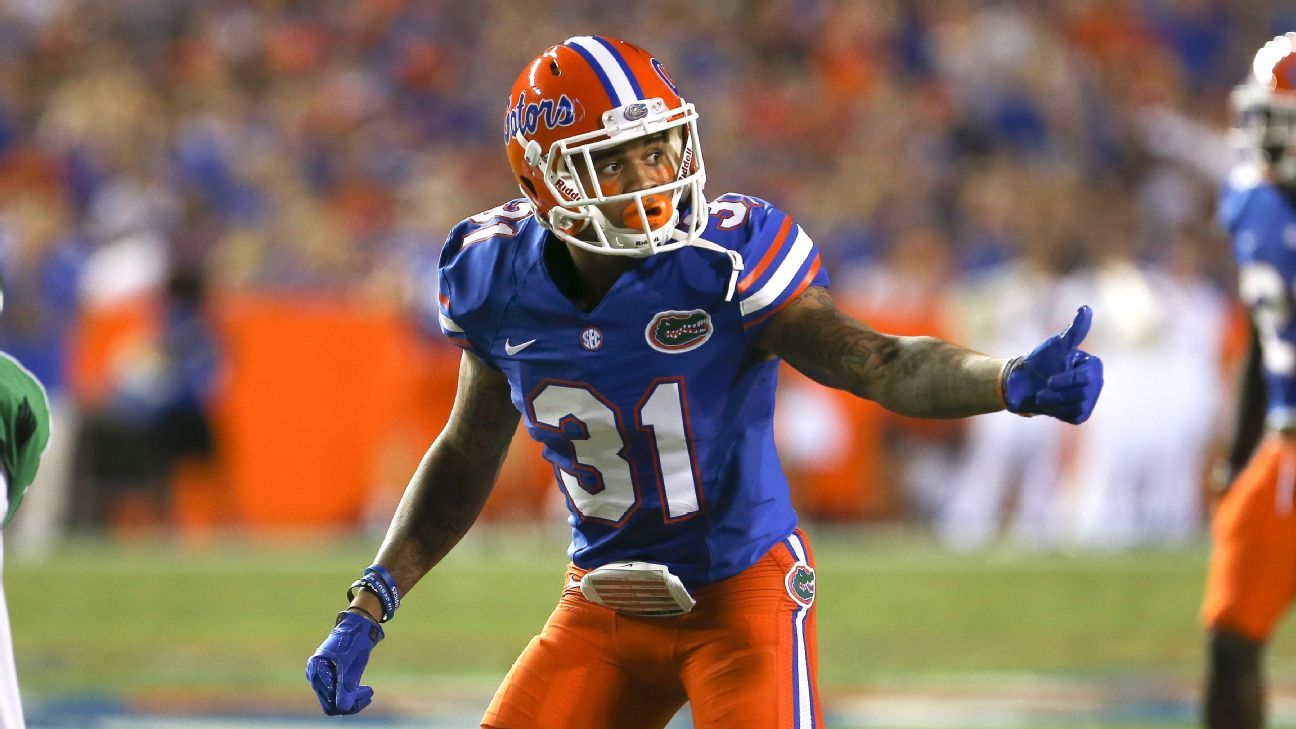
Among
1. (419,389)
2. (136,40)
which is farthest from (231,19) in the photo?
(419,389)

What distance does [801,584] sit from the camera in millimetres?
2986

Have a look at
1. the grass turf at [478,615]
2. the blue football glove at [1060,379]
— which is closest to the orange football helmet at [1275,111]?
the blue football glove at [1060,379]

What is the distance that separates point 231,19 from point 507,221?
10829 mm

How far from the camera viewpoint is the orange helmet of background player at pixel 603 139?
2.87 meters

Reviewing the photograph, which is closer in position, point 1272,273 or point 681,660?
point 681,660

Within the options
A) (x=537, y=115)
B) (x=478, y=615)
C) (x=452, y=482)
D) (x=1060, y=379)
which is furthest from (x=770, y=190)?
(x=1060, y=379)

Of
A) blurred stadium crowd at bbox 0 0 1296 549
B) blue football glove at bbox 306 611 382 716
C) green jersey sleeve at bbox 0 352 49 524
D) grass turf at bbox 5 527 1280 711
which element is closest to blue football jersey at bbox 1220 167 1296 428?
grass turf at bbox 5 527 1280 711

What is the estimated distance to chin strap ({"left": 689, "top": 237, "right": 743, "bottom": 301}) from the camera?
111 inches

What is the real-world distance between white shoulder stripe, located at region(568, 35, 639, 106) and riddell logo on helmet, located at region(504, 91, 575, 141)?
0.07 meters

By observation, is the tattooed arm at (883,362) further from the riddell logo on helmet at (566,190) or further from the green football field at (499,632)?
the green football field at (499,632)

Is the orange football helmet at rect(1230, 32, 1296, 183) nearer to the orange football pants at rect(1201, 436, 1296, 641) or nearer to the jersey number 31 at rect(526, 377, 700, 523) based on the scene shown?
the orange football pants at rect(1201, 436, 1296, 641)

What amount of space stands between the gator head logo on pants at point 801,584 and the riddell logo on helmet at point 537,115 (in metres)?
0.78

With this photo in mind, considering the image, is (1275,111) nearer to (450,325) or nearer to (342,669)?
(450,325)

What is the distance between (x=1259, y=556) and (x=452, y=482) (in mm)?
1969
